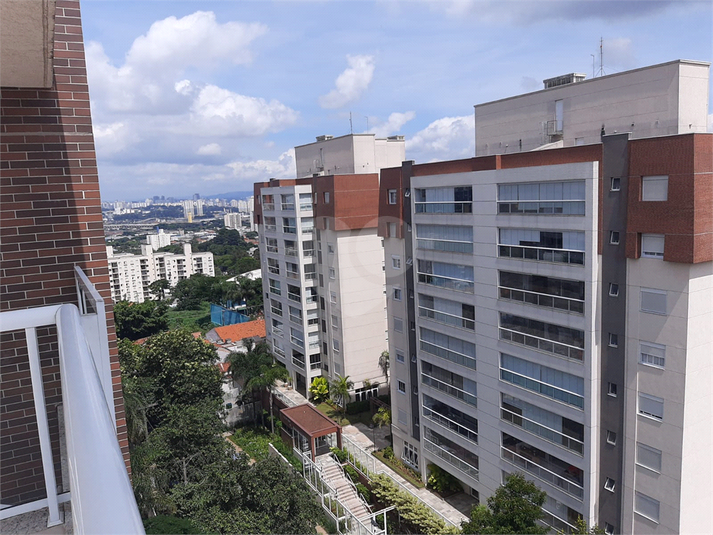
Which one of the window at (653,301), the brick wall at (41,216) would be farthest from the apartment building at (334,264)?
the brick wall at (41,216)

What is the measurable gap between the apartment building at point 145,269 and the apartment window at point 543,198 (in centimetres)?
5417

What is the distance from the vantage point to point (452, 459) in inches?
616

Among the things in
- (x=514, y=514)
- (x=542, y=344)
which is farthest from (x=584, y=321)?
(x=514, y=514)

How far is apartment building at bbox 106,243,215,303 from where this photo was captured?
208 feet

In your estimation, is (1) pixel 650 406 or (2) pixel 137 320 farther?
(2) pixel 137 320

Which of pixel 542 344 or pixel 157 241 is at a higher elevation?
pixel 542 344

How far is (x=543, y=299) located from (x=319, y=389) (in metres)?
14.2

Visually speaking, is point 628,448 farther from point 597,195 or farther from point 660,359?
point 597,195

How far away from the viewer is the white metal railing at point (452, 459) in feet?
48.8

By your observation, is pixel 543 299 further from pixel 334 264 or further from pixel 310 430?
pixel 334 264

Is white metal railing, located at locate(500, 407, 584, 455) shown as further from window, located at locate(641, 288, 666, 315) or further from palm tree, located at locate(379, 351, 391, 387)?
palm tree, located at locate(379, 351, 391, 387)

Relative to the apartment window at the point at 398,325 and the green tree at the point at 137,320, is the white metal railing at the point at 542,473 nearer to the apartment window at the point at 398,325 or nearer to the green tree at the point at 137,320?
the apartment window at the point at 398,325

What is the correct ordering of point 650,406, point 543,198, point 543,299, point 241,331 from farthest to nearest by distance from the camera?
point 241,331 < point 543,299 < point 543,198 < point 650,406

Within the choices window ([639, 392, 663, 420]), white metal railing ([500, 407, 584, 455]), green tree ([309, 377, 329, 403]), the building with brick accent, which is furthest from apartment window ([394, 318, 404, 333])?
the building with brick accent
